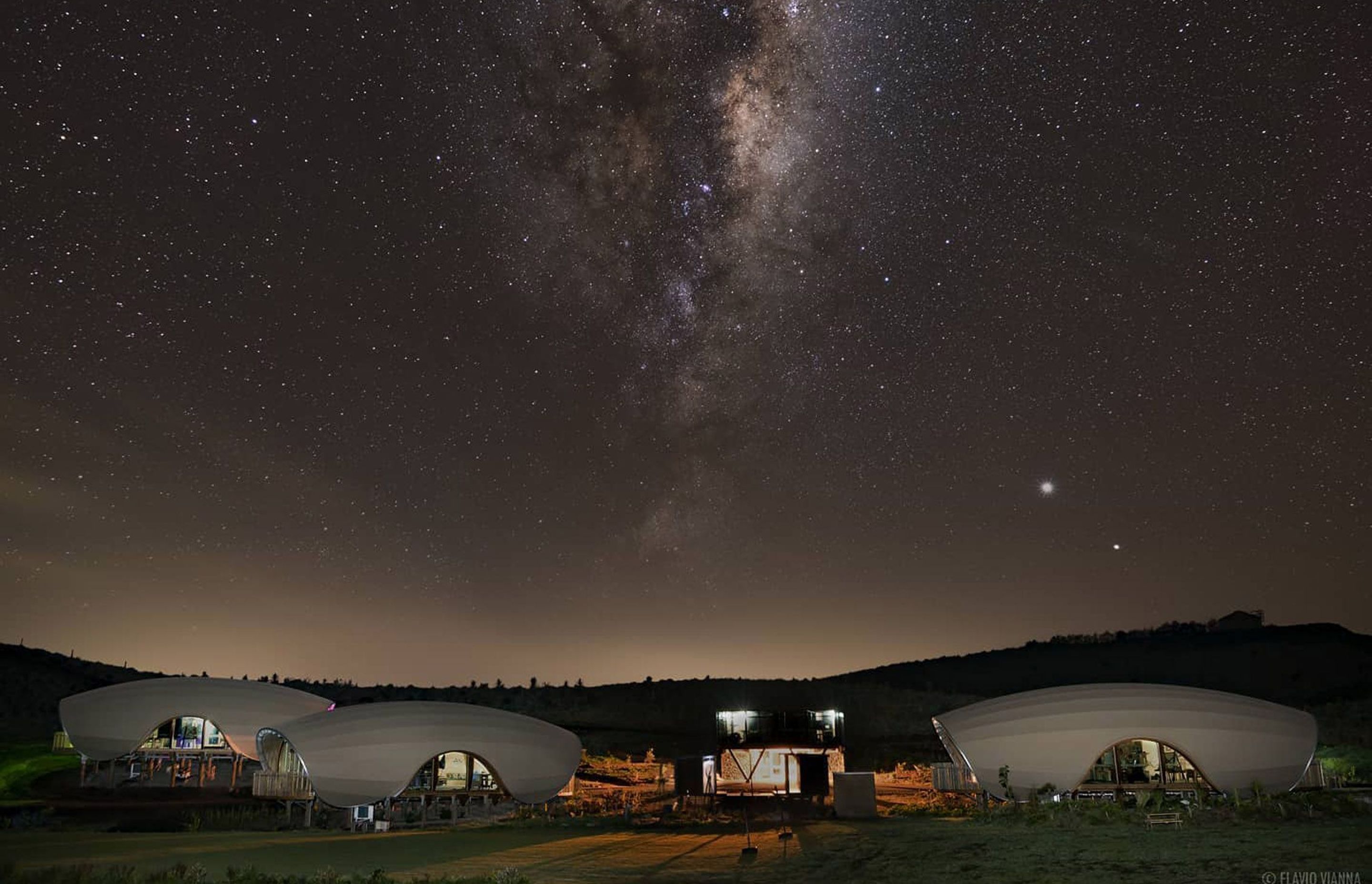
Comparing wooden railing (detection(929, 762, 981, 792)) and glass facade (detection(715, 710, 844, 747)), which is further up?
glass facade (detection(715, 710, 844, 747))

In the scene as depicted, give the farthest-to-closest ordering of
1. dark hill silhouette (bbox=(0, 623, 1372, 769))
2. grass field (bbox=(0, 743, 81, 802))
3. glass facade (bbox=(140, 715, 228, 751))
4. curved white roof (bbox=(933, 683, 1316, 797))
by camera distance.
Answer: dark hill silhouette (bbox=(0, 623, 1372, 769)), glass facade (bbox=(140, 715, 228, 751)), grass field (bbox=(0, 743, 81, 802)), curved white roof (bbox=(933, 683, 1316, 797))

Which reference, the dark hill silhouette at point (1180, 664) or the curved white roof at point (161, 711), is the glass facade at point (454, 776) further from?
the dark hill silhouette at point (1180, 664)

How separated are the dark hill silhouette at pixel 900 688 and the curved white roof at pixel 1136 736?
21.4 metres

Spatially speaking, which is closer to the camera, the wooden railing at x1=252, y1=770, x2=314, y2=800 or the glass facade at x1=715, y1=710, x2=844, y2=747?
the wooden railing at x1=252, y1=770, x2=314, y2=800

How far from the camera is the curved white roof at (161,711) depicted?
3844 cm

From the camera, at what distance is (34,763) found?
1550 inches

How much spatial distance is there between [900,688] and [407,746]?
84.3 meters

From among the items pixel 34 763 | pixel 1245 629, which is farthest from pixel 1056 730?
pixel 1245 629

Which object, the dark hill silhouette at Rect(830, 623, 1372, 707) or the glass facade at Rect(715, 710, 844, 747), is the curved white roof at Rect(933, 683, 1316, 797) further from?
the dark hill silhouette at Rect(830, 623, 1372, 707)

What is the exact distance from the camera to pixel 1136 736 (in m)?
29.6

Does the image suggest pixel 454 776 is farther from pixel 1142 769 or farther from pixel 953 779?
pixel 1142 769

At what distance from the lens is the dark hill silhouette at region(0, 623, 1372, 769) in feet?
209

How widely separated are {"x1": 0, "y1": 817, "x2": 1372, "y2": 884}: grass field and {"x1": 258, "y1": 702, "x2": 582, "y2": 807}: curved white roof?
2.97 meters

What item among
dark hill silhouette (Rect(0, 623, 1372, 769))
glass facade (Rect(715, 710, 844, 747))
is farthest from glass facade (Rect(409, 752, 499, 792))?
dark hill silhouette (Rect(0, 623, 1372, 769))
